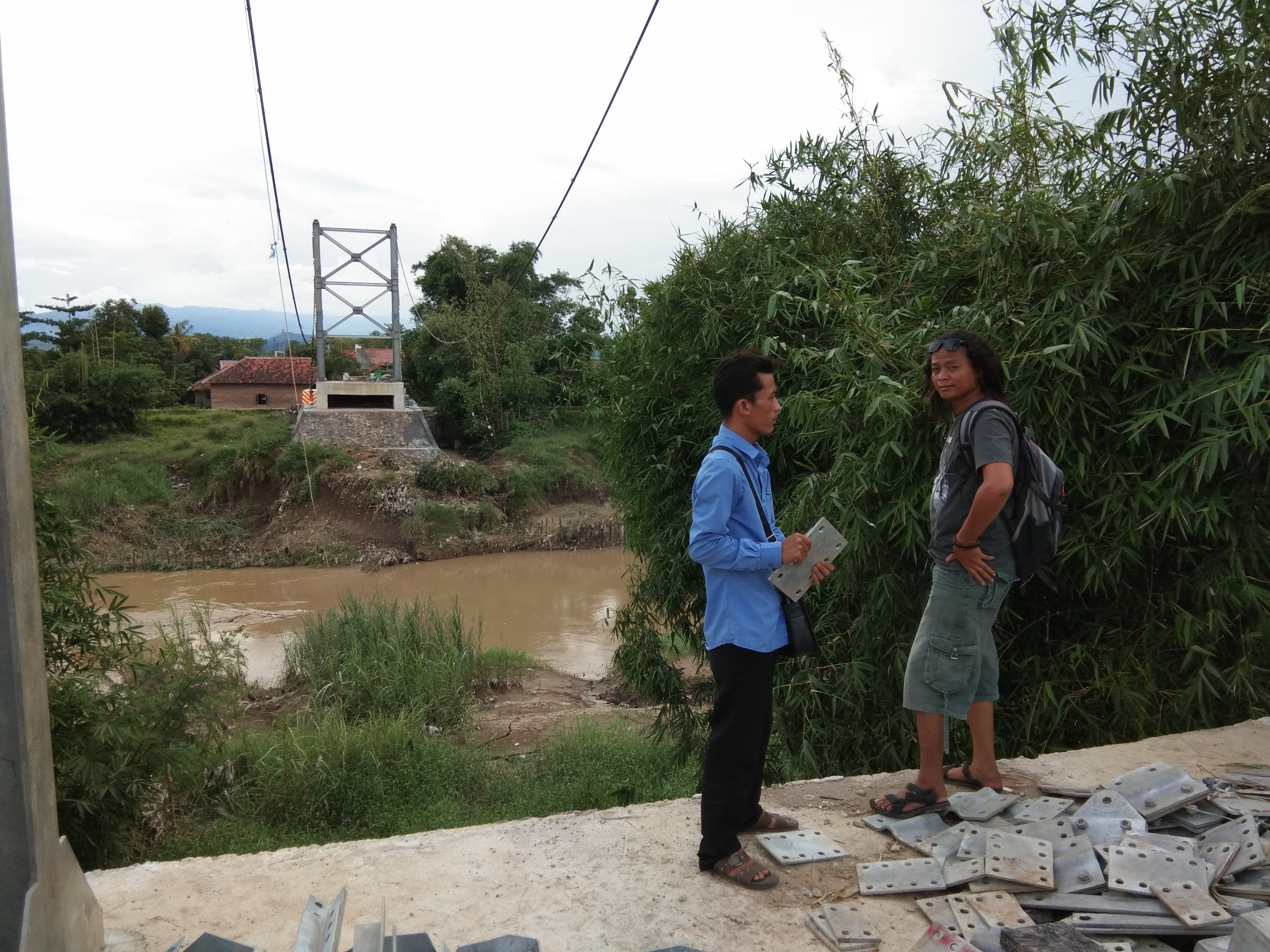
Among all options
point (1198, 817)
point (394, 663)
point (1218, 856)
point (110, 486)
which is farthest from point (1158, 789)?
point (110, 486)

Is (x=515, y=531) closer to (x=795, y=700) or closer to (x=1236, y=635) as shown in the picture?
(x=795, y=700)

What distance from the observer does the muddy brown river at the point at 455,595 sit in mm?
13141

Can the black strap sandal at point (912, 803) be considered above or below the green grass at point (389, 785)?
above

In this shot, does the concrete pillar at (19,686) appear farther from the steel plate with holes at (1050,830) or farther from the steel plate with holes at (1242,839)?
the steel plate with holes at (1242,839)

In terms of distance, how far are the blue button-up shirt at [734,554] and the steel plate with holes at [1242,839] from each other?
4.22 ft

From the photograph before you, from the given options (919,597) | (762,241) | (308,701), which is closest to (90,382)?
(308,701)

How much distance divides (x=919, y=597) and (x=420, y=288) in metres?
28.3

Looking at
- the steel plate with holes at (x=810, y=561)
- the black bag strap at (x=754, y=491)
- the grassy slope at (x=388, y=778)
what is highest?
the black bag strap at (x=754, y=491)

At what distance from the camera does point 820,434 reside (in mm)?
4508

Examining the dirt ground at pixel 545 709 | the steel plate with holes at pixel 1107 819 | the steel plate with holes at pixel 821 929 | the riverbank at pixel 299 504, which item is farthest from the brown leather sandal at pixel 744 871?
the riverbank at pixel 299 504

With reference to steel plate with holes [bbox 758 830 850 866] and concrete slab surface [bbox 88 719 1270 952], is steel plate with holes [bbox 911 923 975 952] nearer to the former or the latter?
concrete slab surface [bbox 88 719 1270 952]

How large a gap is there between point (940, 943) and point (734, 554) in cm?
105

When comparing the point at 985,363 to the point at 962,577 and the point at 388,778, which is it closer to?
the point at 962,577

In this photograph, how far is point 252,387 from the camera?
102ft
